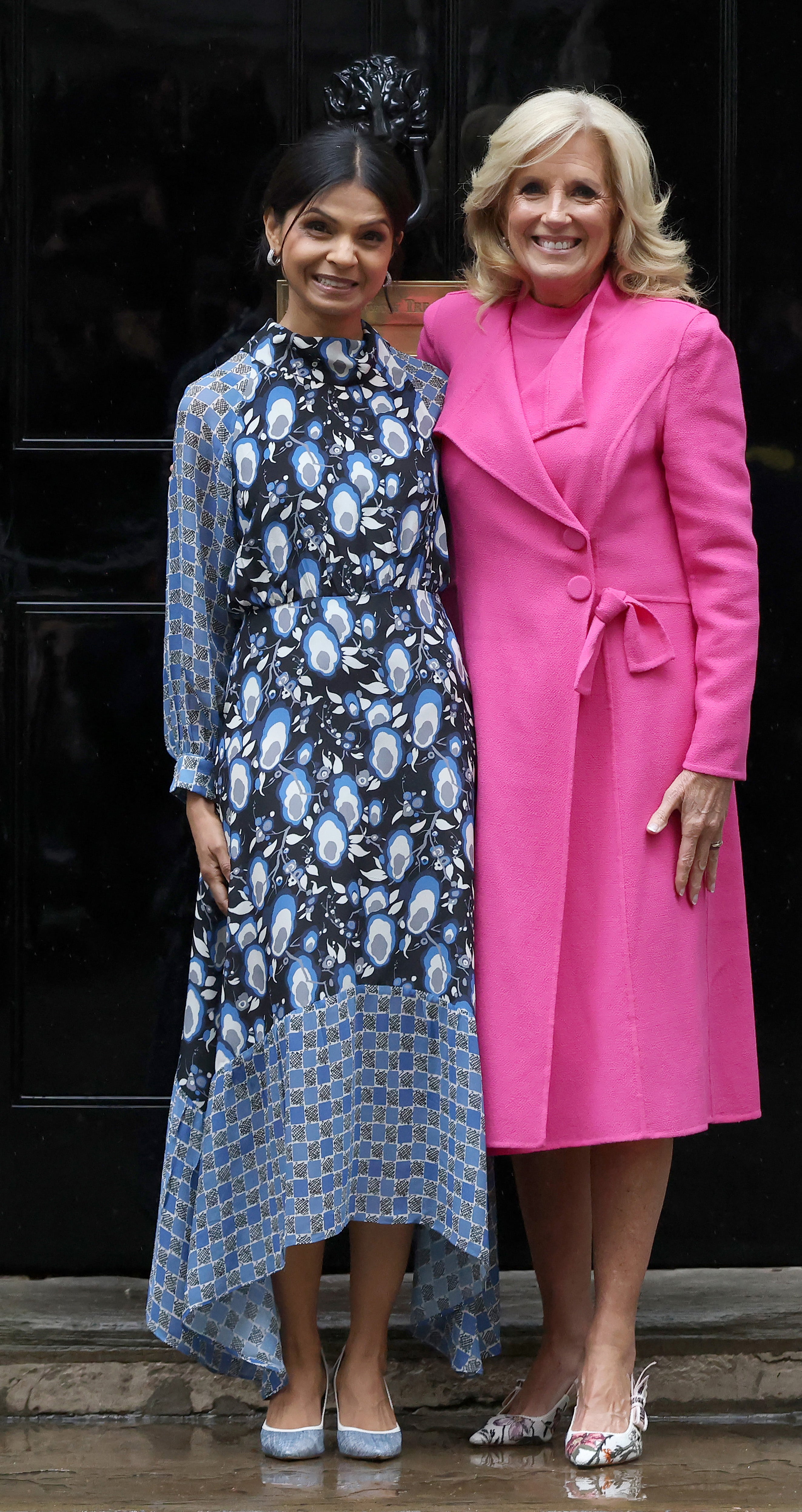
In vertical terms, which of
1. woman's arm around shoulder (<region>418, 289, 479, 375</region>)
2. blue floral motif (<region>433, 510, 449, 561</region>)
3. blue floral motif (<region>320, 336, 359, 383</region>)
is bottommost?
blue floral motif (<region>433, 510, 449, 561</region>)

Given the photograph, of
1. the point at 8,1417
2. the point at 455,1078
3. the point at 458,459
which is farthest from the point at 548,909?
the point at 8,1417

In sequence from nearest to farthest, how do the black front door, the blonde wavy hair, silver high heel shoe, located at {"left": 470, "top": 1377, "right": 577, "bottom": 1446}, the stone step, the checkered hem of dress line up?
the checkered hem of dress
the blonde wavy hair
silver high heel shoe, located at {"left": 470, "top": 1377, "right": 577, "bottom": 1446}
the stone step
the black front door

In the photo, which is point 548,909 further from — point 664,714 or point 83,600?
point 83,600

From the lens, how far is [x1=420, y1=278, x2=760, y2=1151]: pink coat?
2.38m

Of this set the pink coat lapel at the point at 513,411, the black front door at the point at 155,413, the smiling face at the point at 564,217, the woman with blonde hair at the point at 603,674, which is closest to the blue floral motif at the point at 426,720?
the woman with blonde hair at the point at 603,674

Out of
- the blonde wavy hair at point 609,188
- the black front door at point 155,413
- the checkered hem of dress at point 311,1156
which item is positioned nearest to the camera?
the checkered hem of dress at point 311,1156

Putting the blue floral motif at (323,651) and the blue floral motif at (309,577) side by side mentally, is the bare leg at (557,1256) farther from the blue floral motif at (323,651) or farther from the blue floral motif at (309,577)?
the blue floral motif at (309,577)

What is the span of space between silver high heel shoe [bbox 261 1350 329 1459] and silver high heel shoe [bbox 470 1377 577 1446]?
26 centimetres

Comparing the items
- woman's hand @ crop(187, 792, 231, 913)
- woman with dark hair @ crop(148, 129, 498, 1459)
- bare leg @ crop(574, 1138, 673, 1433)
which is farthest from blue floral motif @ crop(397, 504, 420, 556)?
bare leg @ crop(574, 1138, 673, 1433)

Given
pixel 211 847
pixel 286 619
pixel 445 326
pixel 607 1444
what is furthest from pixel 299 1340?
pixel 445 326

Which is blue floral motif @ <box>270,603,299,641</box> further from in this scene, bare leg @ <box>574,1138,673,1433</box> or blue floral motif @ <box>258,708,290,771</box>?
bare leg @ <box>574,1138,673,1433</box>

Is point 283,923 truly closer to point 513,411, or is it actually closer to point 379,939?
point 379,939

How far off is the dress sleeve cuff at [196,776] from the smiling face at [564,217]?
2.84 feet

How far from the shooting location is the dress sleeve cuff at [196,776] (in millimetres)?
2451
